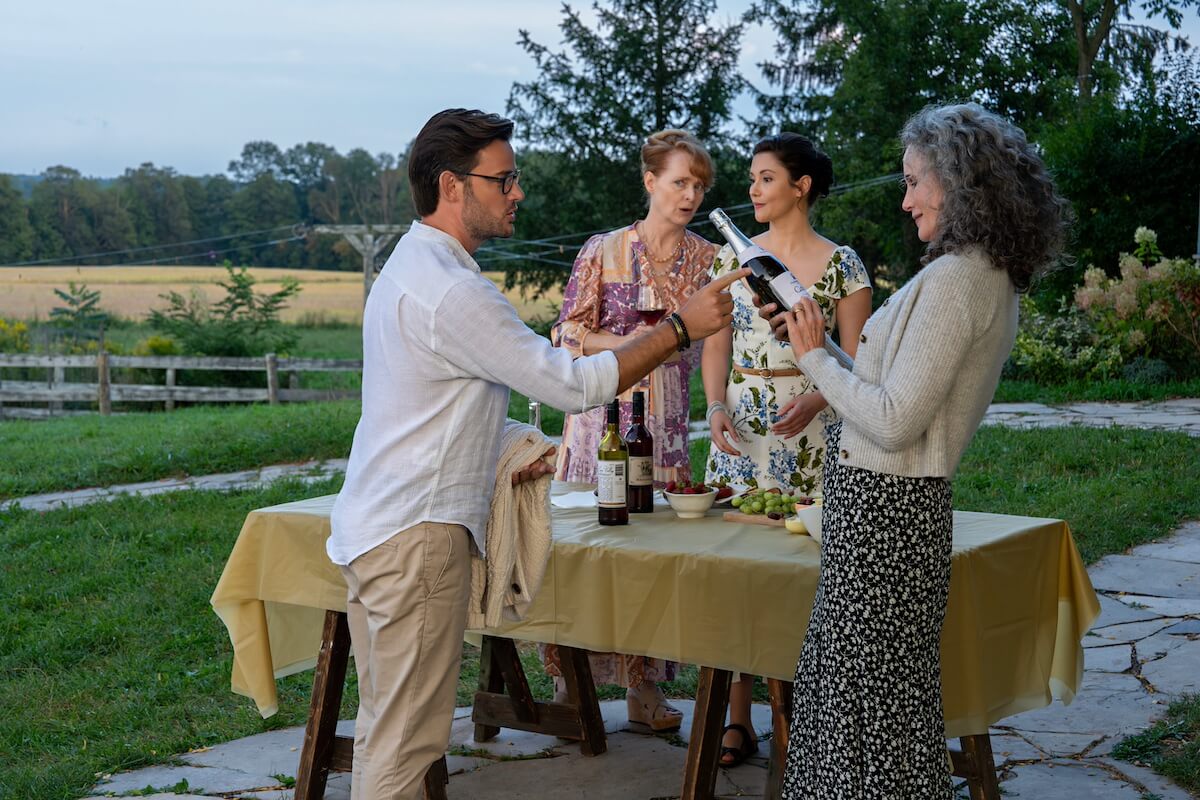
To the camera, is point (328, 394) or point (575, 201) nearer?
point (328, 394)

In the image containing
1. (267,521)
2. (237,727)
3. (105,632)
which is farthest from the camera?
(105,632)

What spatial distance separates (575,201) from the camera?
83.9ft

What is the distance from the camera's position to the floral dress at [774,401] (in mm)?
3678

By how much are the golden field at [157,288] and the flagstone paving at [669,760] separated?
2223 centimetres

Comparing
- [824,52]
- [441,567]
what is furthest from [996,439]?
[824,52]

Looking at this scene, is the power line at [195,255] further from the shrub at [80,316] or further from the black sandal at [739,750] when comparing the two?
the black sandal at [739,750]

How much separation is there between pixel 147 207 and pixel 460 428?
45071 mm

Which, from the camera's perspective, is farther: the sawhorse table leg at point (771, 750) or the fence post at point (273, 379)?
the fence post at point (273, 379)

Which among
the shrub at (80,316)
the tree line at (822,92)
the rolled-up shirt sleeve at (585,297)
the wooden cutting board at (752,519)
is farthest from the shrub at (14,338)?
the wooden cutting board at (752,519)

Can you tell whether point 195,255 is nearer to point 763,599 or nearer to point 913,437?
point 763,599

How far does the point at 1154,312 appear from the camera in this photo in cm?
1238

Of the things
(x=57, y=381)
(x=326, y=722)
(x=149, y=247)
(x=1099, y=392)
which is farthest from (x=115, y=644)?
(x=149, y=247)

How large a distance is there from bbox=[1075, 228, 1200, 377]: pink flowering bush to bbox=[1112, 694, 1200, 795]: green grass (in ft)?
29.6

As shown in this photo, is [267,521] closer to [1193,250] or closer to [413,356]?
[413,356]
